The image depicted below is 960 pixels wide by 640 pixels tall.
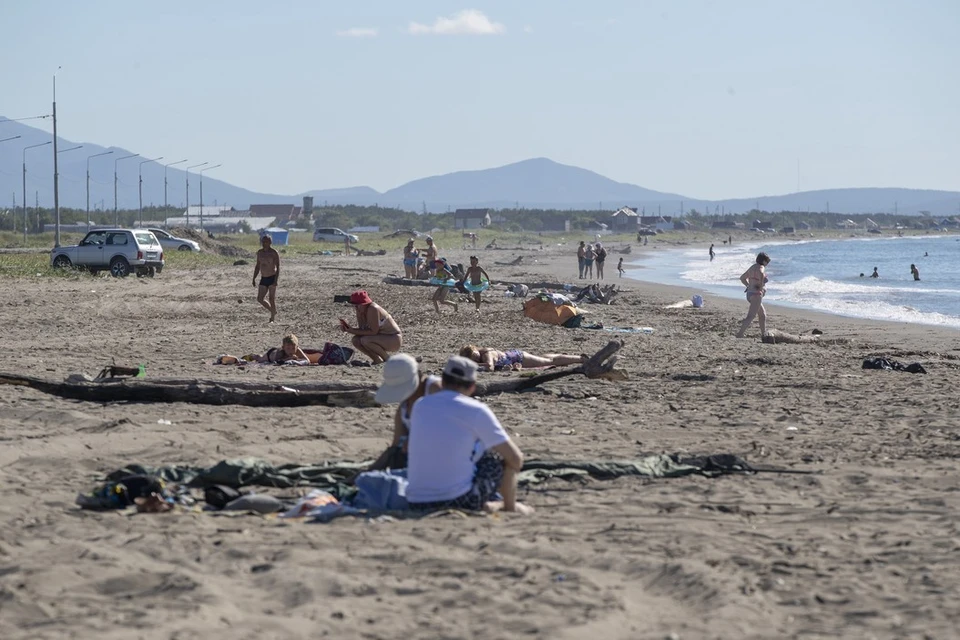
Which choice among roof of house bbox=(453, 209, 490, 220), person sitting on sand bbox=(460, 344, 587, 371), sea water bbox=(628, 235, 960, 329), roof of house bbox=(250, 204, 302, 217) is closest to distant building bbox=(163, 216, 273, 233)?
roof of house bbox=(250, 204, 302, 217)

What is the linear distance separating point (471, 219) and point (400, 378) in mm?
131119

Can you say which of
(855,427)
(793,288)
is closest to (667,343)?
(855,427)

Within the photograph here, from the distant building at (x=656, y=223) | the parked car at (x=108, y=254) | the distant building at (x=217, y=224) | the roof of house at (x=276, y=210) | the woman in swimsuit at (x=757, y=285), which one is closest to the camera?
the woman in swimsuit at (x=757, y=285)

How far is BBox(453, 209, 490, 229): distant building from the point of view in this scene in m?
134

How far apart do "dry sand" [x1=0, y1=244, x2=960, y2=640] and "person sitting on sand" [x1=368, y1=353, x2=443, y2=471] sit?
0.91 m

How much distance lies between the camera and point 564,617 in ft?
15.9

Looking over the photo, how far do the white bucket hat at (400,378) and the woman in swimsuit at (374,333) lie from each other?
5.85 meters

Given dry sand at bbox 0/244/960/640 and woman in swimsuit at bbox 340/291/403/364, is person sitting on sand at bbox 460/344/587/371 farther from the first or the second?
woman in swimsuit at bbox 340/291/403/364

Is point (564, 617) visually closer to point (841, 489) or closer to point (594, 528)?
point (594, 528)

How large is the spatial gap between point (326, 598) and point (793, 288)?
122 feet

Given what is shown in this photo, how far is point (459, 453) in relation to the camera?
254 inches

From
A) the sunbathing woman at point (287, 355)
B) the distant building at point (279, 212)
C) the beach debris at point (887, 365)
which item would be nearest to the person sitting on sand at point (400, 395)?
the sunbathing woman at point (287, 355)

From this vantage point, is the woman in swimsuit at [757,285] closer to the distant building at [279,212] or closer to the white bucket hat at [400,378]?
the white bucket hat at [400,378]

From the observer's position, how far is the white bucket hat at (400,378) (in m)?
7.17
